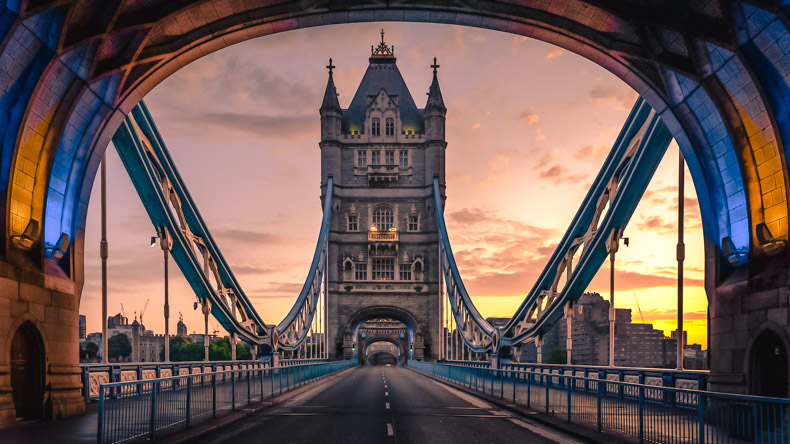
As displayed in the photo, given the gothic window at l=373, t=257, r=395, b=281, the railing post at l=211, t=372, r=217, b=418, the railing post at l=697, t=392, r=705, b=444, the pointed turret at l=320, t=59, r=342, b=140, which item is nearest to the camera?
the railing post at l=697, t=392, r=705, b=444

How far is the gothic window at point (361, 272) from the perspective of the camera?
3049 inches

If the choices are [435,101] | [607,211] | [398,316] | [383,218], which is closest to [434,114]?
[435,101]

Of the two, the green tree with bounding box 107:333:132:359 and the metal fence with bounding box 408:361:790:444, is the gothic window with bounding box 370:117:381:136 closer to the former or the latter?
the metal fence with bounding box 408:361:790:444

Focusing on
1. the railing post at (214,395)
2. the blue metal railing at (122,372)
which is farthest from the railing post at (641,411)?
the blue metal railing at (122,372)

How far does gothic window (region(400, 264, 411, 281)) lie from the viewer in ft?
255

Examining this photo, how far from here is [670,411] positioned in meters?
11.0

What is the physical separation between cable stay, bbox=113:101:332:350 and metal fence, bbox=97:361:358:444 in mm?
10512

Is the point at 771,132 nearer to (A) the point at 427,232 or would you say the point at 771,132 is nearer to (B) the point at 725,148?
(B) the point at 725,148

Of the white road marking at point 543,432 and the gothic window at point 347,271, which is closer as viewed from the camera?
the white road marking at point 543,432

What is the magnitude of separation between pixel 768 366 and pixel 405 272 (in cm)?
6473

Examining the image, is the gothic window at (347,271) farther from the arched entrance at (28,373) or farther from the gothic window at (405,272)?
the arched entrance at (28,373)

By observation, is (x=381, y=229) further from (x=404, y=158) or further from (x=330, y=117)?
(x=330, y=117)

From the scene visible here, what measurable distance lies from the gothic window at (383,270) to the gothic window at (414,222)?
3842 millimetres

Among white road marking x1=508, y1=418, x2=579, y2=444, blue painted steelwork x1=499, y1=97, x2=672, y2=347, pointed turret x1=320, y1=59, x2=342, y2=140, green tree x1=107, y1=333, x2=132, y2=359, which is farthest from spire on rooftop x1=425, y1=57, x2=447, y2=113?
green tree x1=107, y1=333, x2=132, y2=359
